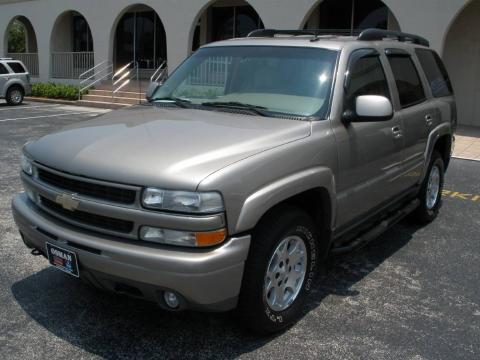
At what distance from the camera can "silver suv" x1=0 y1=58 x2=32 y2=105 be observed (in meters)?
18.6

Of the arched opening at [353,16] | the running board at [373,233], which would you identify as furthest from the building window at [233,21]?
the running board at [373,233]

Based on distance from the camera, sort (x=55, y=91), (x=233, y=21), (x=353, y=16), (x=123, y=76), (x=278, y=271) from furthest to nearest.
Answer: (x=55, y=91), (x=123, y=76), (x=233, y=21), (x=353, y=16), (x=278, y=271)

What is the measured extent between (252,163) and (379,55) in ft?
6.97

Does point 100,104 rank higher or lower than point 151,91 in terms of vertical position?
lower

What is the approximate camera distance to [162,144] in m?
3.16

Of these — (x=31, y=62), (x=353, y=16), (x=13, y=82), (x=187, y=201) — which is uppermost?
(x=353, y=16)

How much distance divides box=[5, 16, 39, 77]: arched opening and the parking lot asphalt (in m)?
22.3

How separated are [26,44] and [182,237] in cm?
3000

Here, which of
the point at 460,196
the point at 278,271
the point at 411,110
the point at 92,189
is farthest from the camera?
the point at 460,196

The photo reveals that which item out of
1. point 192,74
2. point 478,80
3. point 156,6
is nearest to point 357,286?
point 192,74

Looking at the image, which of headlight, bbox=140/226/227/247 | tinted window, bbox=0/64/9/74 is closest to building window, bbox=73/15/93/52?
tinted window, bbox=0/64/9/74

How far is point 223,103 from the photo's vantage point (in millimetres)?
4082

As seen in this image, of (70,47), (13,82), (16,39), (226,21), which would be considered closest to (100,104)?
(13,82)

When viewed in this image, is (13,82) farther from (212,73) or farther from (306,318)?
(306,318)
